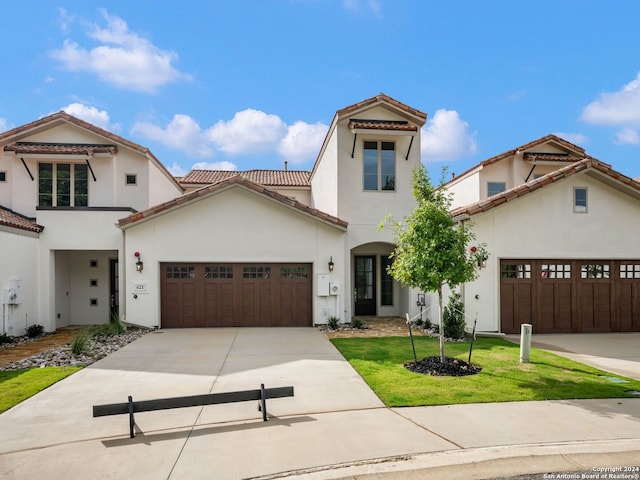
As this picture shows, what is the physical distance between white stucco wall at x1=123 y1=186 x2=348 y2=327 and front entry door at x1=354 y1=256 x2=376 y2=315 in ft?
8.25

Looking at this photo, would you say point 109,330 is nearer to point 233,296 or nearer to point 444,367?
point 233,296

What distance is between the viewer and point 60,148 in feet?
47.1

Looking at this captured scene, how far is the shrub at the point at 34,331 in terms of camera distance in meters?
12.6

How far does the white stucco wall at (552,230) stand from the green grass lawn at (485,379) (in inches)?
99.2

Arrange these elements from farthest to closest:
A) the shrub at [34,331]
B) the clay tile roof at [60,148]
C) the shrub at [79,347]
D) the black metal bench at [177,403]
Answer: the clay tile roof at [60,148]
the shrub at [34,331]
the shrub at [79,347]
the black metal bench at [177,403]

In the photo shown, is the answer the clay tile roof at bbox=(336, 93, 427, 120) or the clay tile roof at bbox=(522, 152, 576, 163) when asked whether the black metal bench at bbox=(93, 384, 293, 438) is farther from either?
the clay tile roof at bbox=(522, 152, 576, 163)

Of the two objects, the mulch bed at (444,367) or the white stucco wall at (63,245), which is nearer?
the mulch bed at (444,367)

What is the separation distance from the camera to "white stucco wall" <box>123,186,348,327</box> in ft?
44.3

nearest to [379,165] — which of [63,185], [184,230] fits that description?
[184,230]

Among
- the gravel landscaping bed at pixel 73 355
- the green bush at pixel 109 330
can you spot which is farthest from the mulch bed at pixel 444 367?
the green bush at pixel 109 330

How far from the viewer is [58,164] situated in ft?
48.6

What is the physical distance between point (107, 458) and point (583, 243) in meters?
14.2

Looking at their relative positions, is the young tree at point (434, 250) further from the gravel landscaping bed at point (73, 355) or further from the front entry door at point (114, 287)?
the front entry door at point (114, 287)

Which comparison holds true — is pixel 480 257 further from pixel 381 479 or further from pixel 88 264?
pixel 88 264
